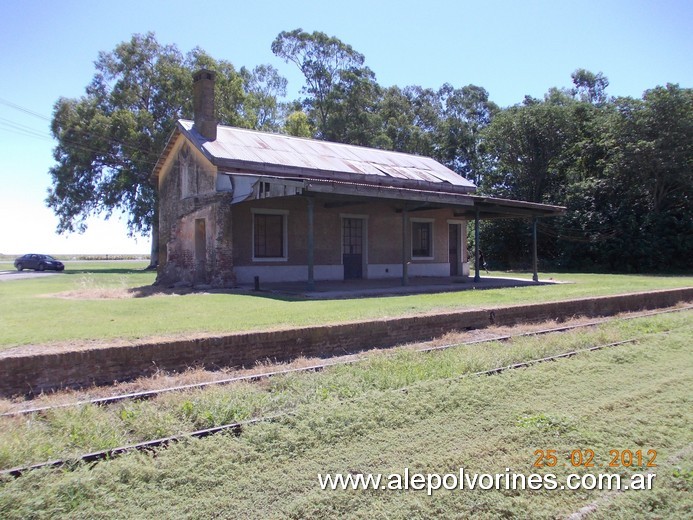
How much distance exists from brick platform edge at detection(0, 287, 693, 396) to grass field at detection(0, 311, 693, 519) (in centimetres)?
126

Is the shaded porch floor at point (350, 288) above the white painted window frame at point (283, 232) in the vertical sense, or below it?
below

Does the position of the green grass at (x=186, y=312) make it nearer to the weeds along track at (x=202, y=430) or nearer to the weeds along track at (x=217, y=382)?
the weeds along track at (x=217, y=382)

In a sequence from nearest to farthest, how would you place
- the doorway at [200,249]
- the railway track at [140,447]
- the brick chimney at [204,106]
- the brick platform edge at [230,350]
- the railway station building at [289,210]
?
the railway track at [140,447], the brick platform edge at [230,350], the railway station building at [289,210], the doorway at [200,249], the brick chimney at [204,106]

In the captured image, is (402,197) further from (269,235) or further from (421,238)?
(421,238)

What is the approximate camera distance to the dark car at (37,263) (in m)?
38.1

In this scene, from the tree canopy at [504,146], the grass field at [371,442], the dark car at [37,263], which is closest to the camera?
the grass field at [371,442]

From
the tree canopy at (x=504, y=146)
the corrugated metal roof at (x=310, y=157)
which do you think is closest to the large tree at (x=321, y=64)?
the tree canopy at (x=504, y=146)

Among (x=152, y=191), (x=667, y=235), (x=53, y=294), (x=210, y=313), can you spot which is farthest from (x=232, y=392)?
(x=152, y=191)

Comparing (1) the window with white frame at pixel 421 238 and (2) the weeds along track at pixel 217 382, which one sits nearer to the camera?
(2) the weeds along track at pixel 217 382

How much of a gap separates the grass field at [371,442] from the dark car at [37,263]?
→ 3729cm

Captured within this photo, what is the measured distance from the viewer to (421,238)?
933 inches

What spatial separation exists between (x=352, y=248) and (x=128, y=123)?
20.9 meters

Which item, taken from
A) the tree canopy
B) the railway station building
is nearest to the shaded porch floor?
the railway station building

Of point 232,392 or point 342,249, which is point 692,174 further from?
point 232,392
